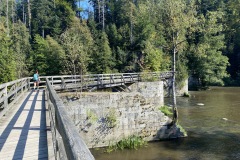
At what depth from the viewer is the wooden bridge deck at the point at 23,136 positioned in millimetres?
4738

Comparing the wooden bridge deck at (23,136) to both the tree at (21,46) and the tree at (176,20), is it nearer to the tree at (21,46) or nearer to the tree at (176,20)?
the tree at (176,20)

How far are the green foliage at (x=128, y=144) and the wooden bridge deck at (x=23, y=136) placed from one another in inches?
273

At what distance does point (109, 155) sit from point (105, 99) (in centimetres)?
293

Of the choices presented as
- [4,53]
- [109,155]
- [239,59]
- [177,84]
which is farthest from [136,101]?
[239,59]

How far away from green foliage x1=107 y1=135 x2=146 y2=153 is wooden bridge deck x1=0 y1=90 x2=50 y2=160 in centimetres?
693

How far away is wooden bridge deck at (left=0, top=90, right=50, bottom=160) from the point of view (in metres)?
4.74

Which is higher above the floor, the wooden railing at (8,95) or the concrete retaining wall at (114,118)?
the wooden railing at (8,95)

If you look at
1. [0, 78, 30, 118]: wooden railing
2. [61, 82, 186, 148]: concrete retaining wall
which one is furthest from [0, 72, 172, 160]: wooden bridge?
[61, 82, 186, 148]: concrete retaining wall

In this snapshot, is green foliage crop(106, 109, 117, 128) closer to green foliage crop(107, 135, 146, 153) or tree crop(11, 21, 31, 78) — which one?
green foliage crop(107, 135, 146, 153)

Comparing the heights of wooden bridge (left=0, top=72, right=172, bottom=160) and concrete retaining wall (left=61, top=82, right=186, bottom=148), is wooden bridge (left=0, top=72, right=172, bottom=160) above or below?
above

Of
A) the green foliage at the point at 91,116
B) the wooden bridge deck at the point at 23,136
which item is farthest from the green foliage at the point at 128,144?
the wooden bridge deck at the point at 23,136

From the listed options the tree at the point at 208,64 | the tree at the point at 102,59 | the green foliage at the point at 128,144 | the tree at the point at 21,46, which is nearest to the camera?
the green foliage at the point at 128,144

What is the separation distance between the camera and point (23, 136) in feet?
19.6

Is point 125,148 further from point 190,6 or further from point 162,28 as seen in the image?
point 190,6
